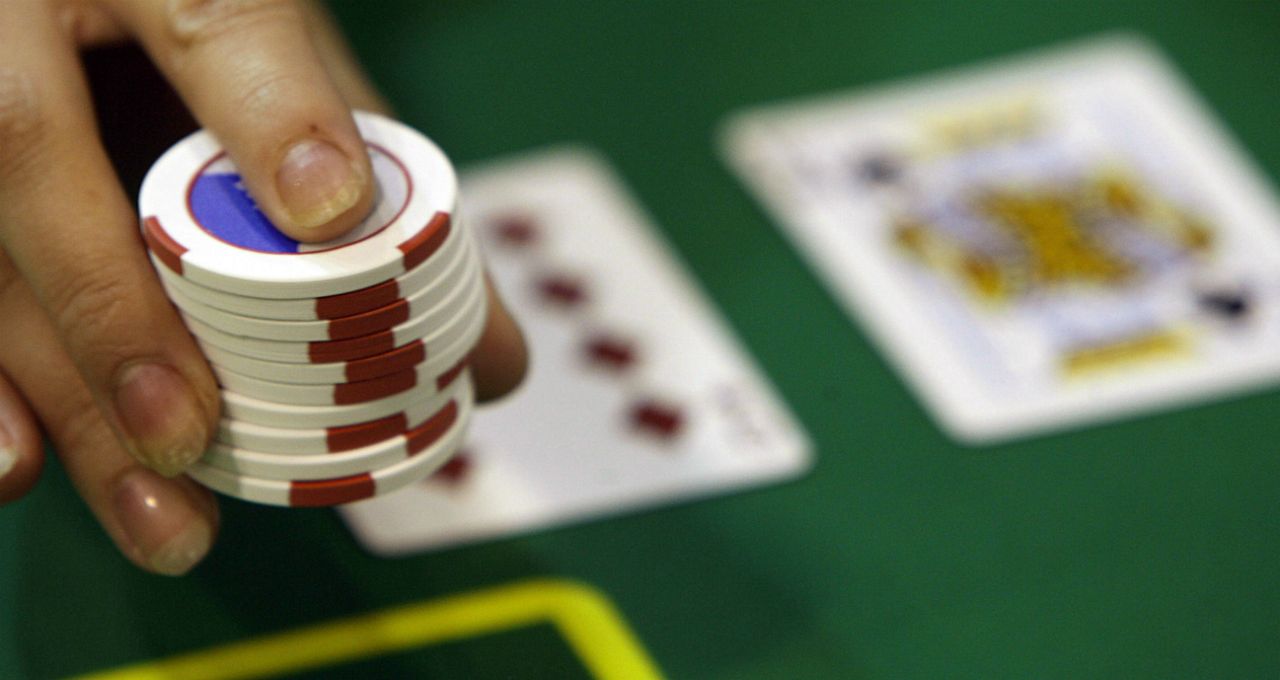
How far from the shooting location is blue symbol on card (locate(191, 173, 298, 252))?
913mm

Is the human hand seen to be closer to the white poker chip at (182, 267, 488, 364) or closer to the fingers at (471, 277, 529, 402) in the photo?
the white poker chip at (182, 267, 488, 364)

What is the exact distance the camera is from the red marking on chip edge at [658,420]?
1.43 metres

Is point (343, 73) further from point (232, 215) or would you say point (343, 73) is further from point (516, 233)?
point (516, 233)

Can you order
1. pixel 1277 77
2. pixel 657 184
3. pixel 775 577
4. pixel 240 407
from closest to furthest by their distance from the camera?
pixel 240 407
pixel 775 577
pixel 657 184
pixel 1277 77

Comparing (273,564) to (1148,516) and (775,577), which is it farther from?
(1148,516)

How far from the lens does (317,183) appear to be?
0.90 meters

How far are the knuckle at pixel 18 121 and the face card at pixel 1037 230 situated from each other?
0.86 metres

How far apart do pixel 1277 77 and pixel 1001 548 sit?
83 centimetres

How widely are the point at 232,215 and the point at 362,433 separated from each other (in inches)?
6.2

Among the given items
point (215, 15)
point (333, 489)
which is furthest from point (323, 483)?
point (215, 15)

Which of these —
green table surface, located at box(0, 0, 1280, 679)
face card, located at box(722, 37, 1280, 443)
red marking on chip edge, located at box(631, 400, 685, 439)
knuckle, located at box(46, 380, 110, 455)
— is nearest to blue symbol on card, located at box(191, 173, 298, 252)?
knuckle, located at box(46, 380, 110, 455)

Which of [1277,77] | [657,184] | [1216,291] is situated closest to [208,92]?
[657,184]

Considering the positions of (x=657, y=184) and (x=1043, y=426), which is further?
(x=657, y=184)

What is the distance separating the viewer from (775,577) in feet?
4.40
